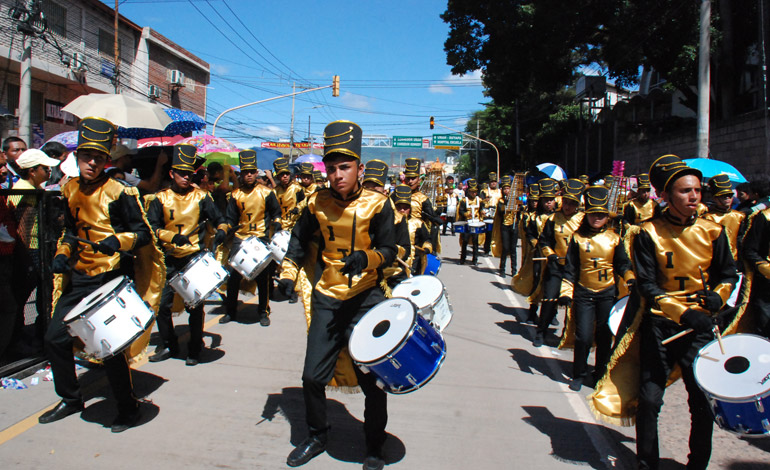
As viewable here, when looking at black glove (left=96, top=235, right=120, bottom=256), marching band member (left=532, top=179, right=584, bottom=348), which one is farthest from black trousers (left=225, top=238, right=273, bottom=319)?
marching band member (left=532, top=179, right=584, bottom=348)

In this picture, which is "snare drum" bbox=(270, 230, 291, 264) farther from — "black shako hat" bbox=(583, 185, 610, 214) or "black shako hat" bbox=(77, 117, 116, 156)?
"black shako hat" bbox=(583, 185, 610, 214)

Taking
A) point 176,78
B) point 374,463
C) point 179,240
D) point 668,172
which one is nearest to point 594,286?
point 668,172

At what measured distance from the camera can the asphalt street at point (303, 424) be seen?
12.9 ft

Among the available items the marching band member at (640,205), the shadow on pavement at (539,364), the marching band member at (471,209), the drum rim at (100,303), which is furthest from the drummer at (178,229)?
the marching band member at (471,209)

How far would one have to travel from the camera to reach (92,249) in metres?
4.38

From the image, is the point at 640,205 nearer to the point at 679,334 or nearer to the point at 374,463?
the point at 679,334

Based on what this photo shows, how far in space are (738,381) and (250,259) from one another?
4.99 meters

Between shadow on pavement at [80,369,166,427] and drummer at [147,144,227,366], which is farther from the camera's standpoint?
drummer at [147,144,227,366]

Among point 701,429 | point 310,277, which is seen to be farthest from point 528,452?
point 310,277

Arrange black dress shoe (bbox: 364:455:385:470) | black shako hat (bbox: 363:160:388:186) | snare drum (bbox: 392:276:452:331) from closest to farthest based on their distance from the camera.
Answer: black dress shoe (bbox: 364:455:385:470), snare drum (bbox: 392:276:452:331), black shako hat (bbox: 363:160:388:186)

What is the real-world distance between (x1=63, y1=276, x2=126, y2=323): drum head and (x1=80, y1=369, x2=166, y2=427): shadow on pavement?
98 cm

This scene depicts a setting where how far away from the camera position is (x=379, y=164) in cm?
822

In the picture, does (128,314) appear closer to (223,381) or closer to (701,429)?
(223,381)

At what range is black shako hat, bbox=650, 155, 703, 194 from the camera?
3652mm
